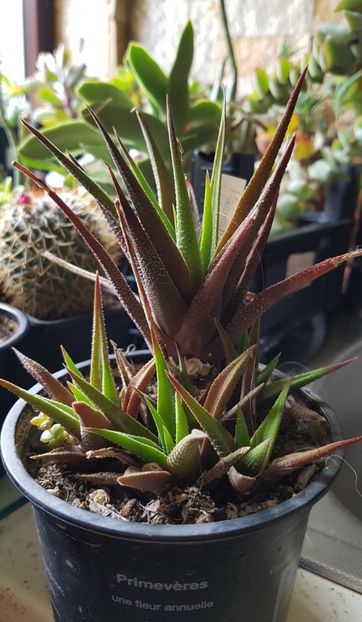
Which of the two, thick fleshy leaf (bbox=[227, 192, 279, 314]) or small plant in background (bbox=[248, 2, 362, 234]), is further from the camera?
small plant in background (bbox=[248, 2, 362, 234])

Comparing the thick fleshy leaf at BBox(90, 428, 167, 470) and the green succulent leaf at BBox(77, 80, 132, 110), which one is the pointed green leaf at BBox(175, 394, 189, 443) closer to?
the thick fleshy leaf at BBox(90, 428, 167, 470)

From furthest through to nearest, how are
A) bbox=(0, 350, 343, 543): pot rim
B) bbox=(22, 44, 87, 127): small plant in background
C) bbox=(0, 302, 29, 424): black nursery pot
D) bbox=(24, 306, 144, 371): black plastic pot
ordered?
1. bbox=(22, 44, 87, 127): small plant in background
2. bbox=(24, 306, 144, 371): black plastic pot
3. bbox=(0, 302, 29, 424): black nursery pot
4. bbox=(0, 350, 343, 543): pot rim

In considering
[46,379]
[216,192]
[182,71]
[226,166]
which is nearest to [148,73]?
[182,71]

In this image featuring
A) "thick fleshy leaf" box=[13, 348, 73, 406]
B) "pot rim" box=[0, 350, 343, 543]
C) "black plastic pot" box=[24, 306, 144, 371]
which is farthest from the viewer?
"black plastic pot" box=[24, 306, 144, 371]

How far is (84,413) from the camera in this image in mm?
375

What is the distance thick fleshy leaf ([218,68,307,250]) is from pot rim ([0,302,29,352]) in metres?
0.30

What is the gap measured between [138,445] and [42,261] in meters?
0.46

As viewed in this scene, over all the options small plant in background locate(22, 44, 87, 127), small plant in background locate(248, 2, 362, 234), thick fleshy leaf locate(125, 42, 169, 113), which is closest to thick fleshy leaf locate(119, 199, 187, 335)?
thick fleshy leaf locate(125, 42, 169, 113)

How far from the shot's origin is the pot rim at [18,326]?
0.61m

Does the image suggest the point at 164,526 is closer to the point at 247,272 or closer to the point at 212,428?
the point at 212,428

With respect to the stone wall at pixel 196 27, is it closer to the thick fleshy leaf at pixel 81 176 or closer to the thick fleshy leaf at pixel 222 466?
the thick fleshy leaf at pixel 81 176

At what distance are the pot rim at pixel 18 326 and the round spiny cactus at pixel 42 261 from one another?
0.15ft

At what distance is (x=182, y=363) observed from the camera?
1.36 ft

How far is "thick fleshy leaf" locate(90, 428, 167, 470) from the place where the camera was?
38 cm
